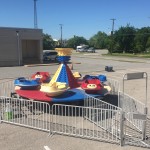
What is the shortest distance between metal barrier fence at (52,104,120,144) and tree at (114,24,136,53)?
209ft

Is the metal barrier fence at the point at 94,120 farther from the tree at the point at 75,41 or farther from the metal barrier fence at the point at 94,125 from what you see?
the tree at the point at 75,41

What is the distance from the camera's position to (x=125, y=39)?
72.9m

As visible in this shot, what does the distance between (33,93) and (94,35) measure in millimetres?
Answer: 147873

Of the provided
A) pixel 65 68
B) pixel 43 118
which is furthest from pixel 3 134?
pixel 65 68

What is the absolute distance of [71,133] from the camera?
9.50m

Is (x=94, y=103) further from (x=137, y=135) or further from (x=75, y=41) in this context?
(x=75, y=41)

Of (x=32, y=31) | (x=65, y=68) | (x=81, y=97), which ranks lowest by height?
(x=81, y=97)

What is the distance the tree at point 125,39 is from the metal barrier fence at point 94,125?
209 ft

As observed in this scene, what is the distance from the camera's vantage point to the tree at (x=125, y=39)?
241 feet

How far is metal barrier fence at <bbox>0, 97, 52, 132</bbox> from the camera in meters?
10.4

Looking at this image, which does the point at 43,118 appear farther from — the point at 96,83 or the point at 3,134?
the point at 96,83

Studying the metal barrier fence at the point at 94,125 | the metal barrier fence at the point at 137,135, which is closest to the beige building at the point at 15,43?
the metal barrier fence at the point at 94,125

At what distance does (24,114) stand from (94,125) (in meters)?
2.88

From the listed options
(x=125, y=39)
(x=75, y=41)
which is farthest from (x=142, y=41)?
(x=75, y=41)
